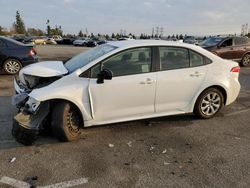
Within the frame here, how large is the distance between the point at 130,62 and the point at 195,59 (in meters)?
1.37

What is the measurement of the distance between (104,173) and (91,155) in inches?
22.1

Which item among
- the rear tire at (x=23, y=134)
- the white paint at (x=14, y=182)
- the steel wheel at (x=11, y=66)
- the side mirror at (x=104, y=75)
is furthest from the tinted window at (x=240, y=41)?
the white paint at (x=14, y=182)

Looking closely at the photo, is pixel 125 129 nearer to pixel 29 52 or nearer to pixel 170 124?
pixel 170 124

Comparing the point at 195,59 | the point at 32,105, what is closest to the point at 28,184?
the point at 32,105

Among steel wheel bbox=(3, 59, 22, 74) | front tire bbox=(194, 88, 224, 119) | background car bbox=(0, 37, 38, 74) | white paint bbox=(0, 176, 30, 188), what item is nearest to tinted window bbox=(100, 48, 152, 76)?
front tire bbox=(194, 88, 224, 119)

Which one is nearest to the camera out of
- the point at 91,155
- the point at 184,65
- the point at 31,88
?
the point at 91,155

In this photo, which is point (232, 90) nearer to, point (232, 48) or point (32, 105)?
point (32, 105)

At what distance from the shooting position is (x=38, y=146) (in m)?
4.33

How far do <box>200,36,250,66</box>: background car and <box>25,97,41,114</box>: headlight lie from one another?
11.2 metres

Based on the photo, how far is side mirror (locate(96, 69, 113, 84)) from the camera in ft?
14.6

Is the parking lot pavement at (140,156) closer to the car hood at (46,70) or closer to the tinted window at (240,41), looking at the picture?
the car hood at (46,70)

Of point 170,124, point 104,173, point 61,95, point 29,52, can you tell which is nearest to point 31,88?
point 61,95

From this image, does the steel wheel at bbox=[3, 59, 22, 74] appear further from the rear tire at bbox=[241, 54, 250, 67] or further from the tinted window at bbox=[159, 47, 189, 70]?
the rear tire at bbox=[241, 54, 250, 67]

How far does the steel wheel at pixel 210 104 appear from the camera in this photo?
18.0ft
